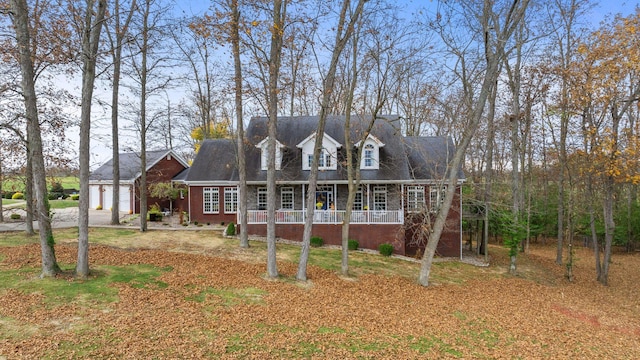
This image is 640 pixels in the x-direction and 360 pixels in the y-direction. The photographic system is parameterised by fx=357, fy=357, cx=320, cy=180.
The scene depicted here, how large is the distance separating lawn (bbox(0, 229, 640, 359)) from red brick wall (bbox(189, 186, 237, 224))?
24.3 feet

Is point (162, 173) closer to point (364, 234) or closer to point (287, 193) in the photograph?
point (287, 193)

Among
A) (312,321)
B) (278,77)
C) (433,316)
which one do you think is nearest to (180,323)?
(312,321)

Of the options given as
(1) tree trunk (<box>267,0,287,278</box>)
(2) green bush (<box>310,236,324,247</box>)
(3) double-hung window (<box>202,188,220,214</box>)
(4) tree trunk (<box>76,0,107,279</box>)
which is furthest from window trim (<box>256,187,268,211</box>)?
(4) tree trunk (<box>76,0,107,279</box>)

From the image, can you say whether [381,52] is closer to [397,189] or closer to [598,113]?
[397,189]

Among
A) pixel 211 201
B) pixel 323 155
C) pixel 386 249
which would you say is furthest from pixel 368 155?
pixel 211 201

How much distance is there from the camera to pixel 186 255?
12906 millimetres

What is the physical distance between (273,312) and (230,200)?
48.1ft

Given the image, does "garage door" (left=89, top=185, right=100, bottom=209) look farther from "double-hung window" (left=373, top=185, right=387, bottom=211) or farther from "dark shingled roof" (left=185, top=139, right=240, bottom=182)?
"double-hung window" (left=373, top=185, right=387, bottom=211)

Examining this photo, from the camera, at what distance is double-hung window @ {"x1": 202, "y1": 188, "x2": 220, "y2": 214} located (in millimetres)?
21938

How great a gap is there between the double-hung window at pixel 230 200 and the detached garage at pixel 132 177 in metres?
6.18

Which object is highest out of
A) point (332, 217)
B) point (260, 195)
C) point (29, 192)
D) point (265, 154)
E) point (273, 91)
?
point (273, 91)

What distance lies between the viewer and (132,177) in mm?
26000

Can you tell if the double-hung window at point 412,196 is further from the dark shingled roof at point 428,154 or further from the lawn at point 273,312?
the lawn at point 273,312

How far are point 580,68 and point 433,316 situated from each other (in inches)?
475
